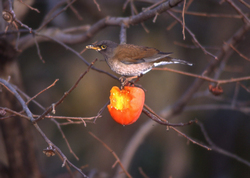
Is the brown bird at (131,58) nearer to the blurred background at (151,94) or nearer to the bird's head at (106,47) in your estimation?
the bird's head at (106,47)

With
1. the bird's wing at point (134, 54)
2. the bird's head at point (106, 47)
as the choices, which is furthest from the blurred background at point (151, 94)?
the bird's wing at point (134, 54)

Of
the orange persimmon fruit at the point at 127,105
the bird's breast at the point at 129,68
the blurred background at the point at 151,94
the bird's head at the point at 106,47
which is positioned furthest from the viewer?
the blurred background at the point at 151,94

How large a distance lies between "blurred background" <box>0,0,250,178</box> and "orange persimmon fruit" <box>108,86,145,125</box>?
12.7 feet

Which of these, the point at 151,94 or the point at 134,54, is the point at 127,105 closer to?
the point at 134,54

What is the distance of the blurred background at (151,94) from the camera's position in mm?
6094

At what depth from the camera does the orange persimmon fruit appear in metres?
2.22

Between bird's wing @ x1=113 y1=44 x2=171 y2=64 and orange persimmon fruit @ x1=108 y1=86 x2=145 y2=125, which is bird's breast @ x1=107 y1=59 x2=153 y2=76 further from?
orange persimmon fruit @ x1=108 y1=86 x2=145 y2=125

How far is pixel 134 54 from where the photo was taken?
10.6 feet

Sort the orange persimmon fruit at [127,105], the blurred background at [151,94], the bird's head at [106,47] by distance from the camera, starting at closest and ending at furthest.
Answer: the orange persimmon fruit at [127,105], the bird's head at [106,47], the blurred background at [151,94]

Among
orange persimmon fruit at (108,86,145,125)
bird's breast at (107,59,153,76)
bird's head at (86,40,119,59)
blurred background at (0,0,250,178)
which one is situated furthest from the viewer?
blurred background at (0,0,250,178)

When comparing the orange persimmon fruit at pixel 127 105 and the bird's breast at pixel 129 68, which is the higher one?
the bird's breast at pixel 129 68

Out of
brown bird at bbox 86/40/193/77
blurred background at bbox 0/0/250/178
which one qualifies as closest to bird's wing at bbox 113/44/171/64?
brown bird at bbox 86/40/193/77

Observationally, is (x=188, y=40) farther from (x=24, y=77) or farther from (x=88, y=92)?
(x=24, y=77)

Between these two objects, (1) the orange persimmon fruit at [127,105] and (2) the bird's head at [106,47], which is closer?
(1) the orange persimmon fruit at [127,105]
